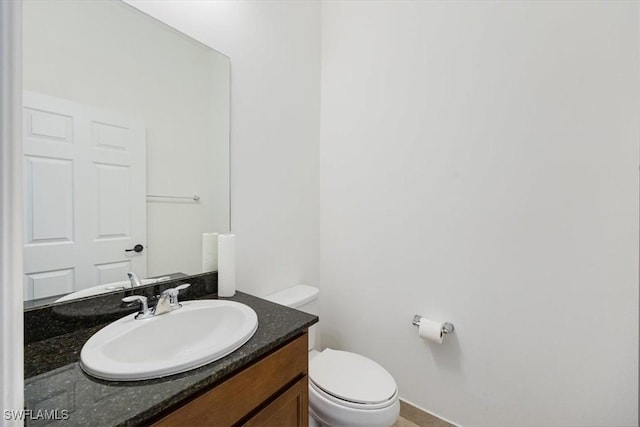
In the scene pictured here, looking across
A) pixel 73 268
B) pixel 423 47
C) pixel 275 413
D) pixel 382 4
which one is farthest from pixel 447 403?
pixel 382 4

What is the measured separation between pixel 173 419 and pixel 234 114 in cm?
119

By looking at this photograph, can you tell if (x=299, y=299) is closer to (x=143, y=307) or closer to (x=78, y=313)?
(x=143, y=307)

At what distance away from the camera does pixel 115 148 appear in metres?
0.96

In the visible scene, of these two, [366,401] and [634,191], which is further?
[366,401]

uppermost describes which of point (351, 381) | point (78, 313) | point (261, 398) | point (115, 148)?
point (115, 148)

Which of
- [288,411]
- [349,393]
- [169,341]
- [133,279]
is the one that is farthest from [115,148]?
[349,393]

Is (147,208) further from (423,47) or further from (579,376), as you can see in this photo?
(579,376)

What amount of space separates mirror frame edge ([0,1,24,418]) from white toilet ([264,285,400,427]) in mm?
986

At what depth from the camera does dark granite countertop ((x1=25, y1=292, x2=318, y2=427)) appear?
53cm

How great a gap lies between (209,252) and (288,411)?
70 cm

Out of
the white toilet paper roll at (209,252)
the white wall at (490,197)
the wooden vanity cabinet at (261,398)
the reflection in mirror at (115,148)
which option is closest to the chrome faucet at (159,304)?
the reflection in mirror at (115,148)

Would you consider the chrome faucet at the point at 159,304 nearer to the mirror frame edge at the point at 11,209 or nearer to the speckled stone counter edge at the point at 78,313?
the speckled stone counter edge at the point at 78,313

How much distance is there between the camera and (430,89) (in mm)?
1421

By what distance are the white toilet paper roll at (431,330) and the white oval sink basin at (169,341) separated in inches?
35.5
